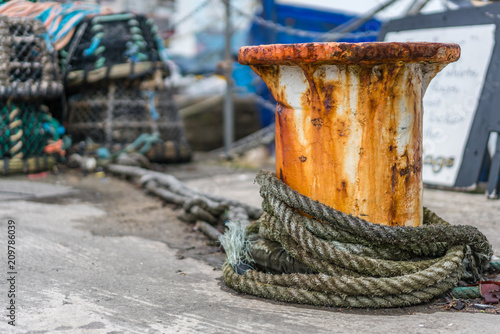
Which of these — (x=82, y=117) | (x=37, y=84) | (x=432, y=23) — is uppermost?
(x=432, y=23)

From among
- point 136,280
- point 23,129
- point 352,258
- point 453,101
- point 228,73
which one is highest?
point 228,73

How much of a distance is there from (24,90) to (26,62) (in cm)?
24

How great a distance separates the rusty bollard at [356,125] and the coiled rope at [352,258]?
0.30 ft

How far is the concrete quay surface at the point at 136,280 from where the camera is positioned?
5.66ft

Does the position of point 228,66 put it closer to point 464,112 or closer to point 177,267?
point 464,112

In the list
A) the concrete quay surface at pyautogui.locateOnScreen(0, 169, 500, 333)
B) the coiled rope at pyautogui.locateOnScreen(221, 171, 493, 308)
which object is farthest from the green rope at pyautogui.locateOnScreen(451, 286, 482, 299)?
the concrete quay surface at pyautogui.locateOnScreen(0, 169, 500, 333)

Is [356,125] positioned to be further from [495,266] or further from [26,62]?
[26,62]

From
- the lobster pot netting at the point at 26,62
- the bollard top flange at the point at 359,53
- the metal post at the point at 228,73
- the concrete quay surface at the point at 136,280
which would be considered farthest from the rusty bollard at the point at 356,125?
the metal post at the point at 228,73

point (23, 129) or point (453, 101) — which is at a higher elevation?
point (453, 101)

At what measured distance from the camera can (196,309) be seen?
1.87 m

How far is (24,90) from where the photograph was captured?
4.10m

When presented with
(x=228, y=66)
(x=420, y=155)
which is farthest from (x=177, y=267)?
(x=228, y=66)

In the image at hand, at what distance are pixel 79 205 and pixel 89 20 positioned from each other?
2.07 metres

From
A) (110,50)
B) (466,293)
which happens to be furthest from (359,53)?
(110,50)
